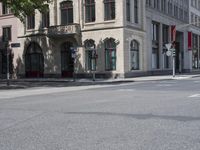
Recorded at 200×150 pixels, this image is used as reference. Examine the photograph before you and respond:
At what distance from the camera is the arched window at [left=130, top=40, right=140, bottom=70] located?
47191 millimetres

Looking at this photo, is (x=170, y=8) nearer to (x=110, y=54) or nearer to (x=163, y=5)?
(x=163, y=5)

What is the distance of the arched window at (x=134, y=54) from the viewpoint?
155ft

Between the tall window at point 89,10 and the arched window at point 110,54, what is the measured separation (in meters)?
3.33

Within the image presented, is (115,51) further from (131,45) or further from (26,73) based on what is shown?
(26,73)

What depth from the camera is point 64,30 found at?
154 ft

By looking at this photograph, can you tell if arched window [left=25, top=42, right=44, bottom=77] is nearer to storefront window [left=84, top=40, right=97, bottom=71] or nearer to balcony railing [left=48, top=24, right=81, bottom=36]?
balcony railing [left=48, top=24, right=81, bottom=36]

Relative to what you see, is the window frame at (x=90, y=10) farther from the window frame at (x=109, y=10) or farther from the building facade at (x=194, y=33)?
the building facade at (x=194, y=33)

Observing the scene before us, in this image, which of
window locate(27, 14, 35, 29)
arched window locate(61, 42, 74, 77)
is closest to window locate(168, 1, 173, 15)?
arched window locate(61, 42, 74, 77)

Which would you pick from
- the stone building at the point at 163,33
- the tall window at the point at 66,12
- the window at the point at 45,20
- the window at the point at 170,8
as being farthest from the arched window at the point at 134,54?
the window at the point at 170,8

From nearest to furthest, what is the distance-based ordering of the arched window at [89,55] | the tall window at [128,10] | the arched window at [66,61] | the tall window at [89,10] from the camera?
the tall window at [128,10]
the arched window at [89,55]
the tall window at [89,10]
the arched window at [66,61]

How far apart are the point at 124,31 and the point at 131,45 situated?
3.01 m


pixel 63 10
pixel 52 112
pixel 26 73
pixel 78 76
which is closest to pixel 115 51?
pixel 78 76

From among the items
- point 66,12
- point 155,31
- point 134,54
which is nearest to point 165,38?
point 155,31

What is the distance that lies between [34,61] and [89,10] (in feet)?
32.0
